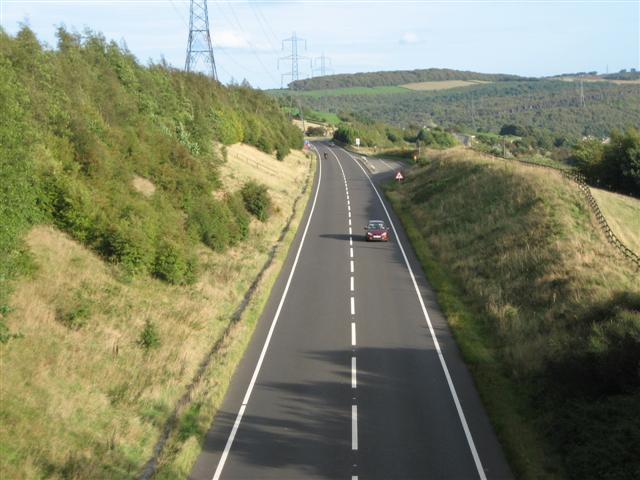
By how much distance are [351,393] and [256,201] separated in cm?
2571

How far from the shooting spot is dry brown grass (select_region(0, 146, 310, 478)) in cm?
1350

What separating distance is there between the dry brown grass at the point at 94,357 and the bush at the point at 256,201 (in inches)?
464

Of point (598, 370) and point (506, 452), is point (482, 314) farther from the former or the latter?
point (506, 452)

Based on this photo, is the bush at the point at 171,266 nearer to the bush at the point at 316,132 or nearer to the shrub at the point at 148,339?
the shrub at the point at 148,339

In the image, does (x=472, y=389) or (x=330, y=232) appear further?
(x=330, y=232)

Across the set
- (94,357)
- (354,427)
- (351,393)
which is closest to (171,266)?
(94,357)

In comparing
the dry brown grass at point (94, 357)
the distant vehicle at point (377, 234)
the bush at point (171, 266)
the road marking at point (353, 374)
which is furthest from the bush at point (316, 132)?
the road marking at point (353, 374)

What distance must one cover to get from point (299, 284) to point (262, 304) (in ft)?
11.8

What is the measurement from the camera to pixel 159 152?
37812mm

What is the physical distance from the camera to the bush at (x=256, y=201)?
41.8 metres

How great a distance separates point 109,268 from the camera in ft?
81.9

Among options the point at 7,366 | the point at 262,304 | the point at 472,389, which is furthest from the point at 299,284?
the point at 7,366

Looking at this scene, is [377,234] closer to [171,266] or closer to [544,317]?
[171,266]

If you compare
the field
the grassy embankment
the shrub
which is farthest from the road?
the field
